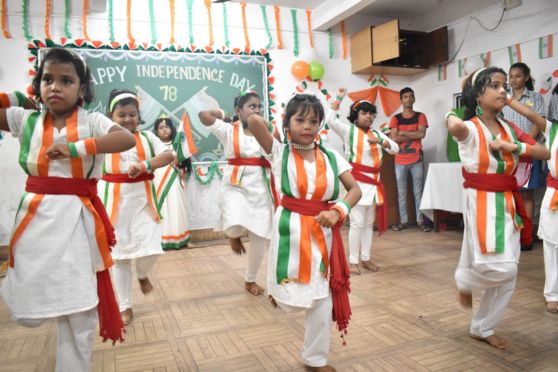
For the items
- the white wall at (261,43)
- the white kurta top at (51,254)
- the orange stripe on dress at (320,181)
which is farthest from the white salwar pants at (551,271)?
the white wall at (261,43)

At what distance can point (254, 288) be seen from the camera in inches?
132

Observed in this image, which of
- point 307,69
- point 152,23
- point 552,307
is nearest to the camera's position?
point 552,307

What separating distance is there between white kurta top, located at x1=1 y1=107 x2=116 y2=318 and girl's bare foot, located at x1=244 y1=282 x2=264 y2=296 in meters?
1.82

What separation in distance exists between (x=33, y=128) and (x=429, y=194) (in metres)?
4.88

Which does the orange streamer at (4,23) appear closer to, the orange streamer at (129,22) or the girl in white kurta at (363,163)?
the orange streamer at (129,22)

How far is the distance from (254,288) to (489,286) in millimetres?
1759

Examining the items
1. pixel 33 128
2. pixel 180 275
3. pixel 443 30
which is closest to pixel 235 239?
pixel 180 275

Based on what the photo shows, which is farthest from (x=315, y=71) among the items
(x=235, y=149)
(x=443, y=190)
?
(x=235, y=149)

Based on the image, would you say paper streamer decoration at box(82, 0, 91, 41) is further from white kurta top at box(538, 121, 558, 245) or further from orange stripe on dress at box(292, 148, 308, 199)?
white kurta top at box(538, 121, 558, 245)

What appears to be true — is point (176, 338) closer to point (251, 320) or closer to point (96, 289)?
point (251, 320)

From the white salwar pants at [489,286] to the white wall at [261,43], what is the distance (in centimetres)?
407

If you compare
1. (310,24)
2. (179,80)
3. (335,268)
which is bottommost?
(335,268)

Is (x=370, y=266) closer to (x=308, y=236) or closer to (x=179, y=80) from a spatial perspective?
(x=308, y=236)

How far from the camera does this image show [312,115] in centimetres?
193
